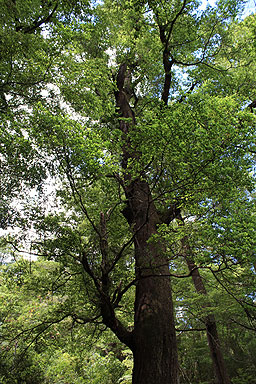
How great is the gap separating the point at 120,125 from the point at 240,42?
3652 millimetres

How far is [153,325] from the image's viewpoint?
325 cm

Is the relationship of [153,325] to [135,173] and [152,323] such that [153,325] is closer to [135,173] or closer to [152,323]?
[152,323]

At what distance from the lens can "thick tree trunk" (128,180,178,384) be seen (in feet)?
9.75

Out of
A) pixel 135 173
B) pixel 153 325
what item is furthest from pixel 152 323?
pixel 135 173

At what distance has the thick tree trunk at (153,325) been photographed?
2973mm

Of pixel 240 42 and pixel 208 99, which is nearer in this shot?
pixel 208 99

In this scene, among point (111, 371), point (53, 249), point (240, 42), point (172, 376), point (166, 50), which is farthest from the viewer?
point (111, 371)

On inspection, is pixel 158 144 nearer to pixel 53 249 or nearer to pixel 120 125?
pixel 53 249

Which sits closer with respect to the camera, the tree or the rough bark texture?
the rough bark texture

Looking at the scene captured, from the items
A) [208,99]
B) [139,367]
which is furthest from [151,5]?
[139,367]

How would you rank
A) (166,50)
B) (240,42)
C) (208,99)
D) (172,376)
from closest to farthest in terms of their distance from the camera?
(172,376) < (208,99) < (166,50) < (240,42)

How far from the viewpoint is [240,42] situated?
19.5 ft

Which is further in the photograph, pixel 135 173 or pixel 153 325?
pixel 135 173

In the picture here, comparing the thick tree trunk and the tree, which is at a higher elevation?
the tree
